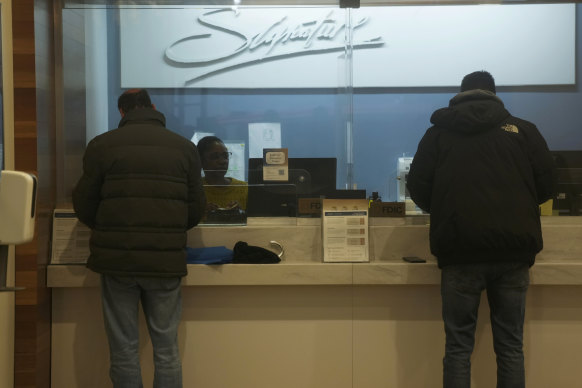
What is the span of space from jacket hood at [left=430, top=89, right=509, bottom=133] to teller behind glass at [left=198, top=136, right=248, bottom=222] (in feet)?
3.92

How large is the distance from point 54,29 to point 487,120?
7.76 ft

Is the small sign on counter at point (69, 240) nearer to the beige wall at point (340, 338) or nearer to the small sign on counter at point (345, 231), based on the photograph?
the beige wall at point (340, 338)

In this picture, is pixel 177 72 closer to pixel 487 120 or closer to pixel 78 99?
pixel 78 99

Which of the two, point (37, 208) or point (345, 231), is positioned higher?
point (37, 208)

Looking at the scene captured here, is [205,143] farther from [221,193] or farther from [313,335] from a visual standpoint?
[313,335]

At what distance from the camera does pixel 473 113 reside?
275 centimetres

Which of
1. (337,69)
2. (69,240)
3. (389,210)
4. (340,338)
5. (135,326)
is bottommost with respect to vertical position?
(340,338)

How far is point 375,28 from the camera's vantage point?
4.41m

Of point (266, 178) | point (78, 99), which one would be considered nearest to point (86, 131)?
point (78, 99)

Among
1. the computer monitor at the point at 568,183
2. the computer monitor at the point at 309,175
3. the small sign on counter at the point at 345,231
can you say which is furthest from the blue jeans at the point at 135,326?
the computer monitor at the point at 568,183

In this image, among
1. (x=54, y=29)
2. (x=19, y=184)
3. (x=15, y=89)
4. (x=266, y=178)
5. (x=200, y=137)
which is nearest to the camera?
(x=19, y=184)

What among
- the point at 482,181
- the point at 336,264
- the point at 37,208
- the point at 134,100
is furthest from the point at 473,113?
the point at 37,208

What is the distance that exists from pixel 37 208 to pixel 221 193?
0.96 metres

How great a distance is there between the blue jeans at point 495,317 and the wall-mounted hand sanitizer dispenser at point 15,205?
1.77 meters
